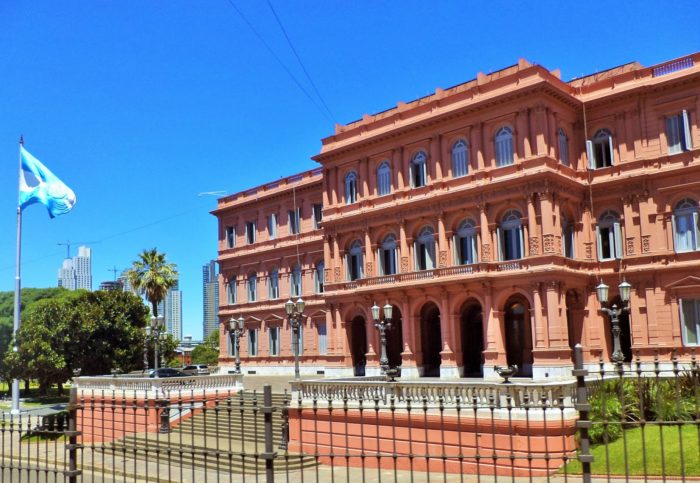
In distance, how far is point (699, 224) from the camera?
31250mm

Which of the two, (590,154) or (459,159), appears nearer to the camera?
(590,154)

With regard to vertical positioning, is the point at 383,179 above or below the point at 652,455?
above

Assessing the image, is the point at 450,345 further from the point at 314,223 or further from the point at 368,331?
the point at 314,223

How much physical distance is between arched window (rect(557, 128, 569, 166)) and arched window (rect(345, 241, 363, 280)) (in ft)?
42.3

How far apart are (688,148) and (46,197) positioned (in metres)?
31.5

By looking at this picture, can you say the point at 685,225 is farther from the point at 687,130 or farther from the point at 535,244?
the point at 535,244

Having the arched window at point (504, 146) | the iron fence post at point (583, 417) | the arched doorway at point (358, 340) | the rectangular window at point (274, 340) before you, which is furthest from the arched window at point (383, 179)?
the iron fence post at point (583, 417)

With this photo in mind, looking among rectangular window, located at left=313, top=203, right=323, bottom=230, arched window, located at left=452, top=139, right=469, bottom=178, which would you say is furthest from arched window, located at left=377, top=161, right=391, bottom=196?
rectangular window, located at left=313, top=203, right=323, bottom=230

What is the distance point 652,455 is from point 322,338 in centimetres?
3254

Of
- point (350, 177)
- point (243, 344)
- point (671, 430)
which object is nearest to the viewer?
point (671, 430)

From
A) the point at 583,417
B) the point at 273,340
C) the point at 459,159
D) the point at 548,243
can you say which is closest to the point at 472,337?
the point at 548,243

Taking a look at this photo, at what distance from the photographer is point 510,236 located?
115 feet

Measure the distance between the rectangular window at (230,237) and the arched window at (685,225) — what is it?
3293 cm

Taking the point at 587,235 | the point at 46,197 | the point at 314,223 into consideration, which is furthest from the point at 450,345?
the point at 46,197
